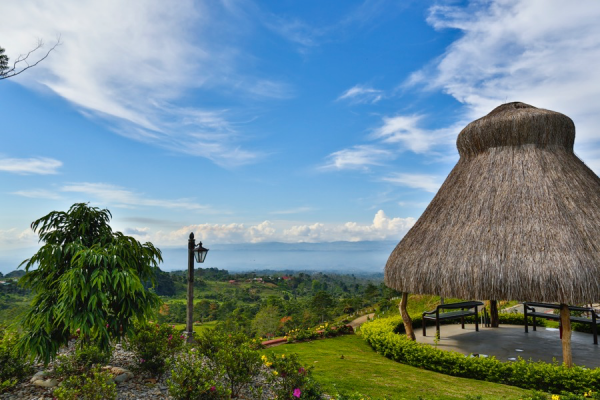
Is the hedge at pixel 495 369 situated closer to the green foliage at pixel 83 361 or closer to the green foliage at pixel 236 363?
the green foliage at pixel 236 363

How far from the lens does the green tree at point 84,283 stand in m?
5.06

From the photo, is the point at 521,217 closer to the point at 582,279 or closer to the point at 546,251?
the point at 546,251

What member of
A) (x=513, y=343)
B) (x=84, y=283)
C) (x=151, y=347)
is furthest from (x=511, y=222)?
(x=84, y=283)

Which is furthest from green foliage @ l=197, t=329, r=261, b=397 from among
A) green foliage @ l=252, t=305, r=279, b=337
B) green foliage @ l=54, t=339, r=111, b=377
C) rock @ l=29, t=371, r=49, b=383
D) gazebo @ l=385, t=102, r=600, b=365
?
green foliage @ l=252, t=305, r=279, b=337

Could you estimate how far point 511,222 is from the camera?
8.80 meters

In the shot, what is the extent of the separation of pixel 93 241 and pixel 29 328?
60.2 inches

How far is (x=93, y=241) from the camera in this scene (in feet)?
19.6

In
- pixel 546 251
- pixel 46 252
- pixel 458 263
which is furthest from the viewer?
pixel 458 263

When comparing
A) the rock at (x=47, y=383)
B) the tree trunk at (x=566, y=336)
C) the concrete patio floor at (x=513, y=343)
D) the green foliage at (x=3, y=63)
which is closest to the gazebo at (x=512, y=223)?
the tree trunk at (x=566, y=336)

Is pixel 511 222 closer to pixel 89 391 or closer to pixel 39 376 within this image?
pixel 89 391

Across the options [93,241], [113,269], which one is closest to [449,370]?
[113,269]

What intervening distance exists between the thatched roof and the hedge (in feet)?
4.48

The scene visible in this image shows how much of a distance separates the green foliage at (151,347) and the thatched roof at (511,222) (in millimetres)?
6289

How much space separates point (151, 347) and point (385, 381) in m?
4.26
